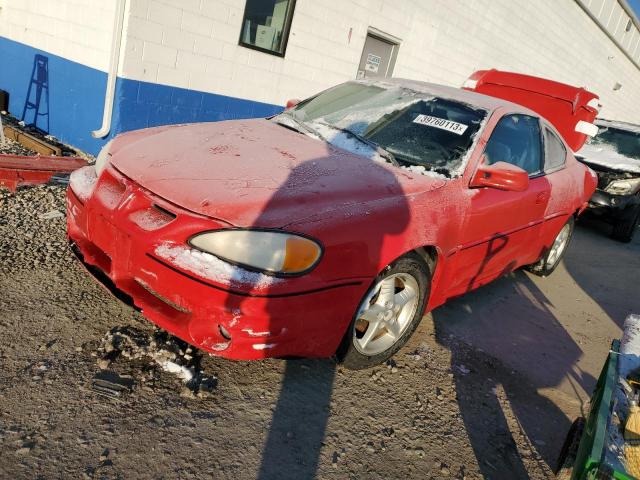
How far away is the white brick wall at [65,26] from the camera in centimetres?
535

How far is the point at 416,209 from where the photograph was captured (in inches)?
104

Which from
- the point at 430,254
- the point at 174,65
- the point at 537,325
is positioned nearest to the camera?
the point at 430,254

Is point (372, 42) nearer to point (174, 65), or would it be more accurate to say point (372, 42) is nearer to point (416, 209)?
point (174, 65)

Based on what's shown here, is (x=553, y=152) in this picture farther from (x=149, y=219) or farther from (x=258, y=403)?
(x=149, y=219)

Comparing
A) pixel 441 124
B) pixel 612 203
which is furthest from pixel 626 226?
pixel 441 124

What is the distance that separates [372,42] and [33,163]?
6149mm

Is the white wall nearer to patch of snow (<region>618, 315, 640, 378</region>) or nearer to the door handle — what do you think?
the door handle

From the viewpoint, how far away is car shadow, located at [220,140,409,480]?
6.83ft

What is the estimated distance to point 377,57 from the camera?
29.1 feet

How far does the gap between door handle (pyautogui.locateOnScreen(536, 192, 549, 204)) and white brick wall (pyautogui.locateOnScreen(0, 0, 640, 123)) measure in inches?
164

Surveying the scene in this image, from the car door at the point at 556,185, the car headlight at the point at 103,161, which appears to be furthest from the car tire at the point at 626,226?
the car headlight at the point at 103,161

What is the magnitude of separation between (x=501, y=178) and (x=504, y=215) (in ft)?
1.65

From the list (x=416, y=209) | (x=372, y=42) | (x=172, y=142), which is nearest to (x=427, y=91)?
(x=416, y=209)

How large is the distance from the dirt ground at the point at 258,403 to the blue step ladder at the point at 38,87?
10.2 ft
